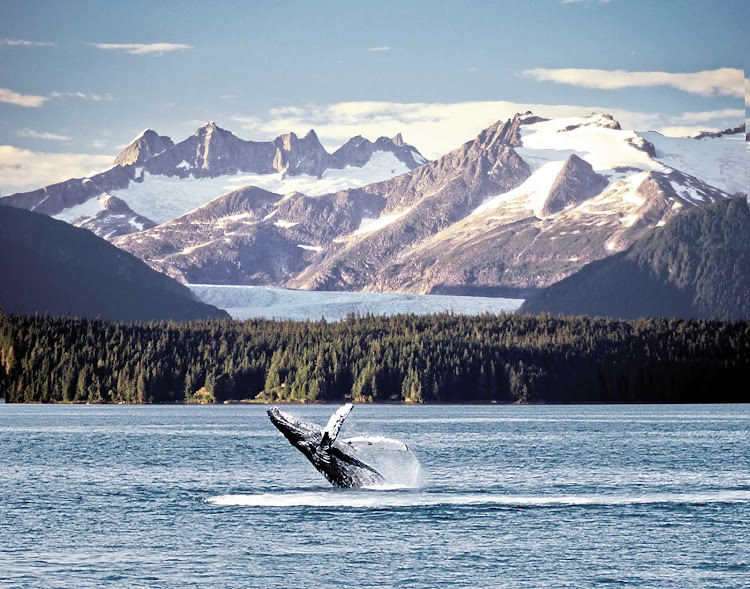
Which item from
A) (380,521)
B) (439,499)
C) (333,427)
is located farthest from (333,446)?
(439,499)

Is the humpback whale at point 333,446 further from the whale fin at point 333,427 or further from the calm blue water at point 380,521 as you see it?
the calm blue water at point 380,521

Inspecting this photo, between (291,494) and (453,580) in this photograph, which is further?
(291,494)

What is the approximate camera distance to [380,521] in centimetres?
7475

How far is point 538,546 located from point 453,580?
32.6ft

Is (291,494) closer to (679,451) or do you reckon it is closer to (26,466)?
(26,466)

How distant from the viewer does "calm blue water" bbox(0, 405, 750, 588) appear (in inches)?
2383

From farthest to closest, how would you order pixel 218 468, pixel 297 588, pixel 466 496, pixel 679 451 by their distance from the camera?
pixel 679 451
pixel 218 468
pixel 466 496
pixel 297 588

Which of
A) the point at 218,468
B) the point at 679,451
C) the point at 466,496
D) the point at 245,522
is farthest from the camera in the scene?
the point at 679,451

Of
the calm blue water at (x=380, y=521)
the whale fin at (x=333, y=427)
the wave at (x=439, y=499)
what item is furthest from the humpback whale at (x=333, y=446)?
the calm blue water at (x=380, y=521)

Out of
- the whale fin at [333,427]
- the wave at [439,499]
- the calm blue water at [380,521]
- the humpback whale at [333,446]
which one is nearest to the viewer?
the calm blue water at [380,521]

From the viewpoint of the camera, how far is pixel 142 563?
206 ft

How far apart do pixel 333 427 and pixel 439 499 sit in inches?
450

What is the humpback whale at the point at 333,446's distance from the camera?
77.4 meters

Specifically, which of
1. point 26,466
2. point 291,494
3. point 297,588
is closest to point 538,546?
A: point 297,588
